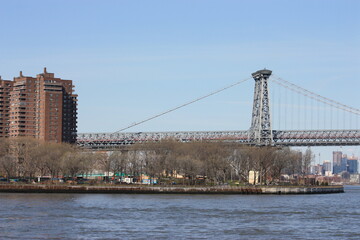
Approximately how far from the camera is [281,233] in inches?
2163

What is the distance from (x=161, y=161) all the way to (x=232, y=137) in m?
48.5

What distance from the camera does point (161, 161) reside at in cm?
12800

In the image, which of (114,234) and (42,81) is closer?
(114,234)

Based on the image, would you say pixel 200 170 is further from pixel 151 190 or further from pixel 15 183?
pixel 15 183

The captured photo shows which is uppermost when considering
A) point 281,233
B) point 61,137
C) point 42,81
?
point 42,81

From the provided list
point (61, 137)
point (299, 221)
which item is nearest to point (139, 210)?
point (299, 221)

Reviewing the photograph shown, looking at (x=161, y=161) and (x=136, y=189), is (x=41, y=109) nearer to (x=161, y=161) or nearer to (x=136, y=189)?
(x=161, y=161)

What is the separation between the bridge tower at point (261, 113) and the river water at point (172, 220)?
7228 centimetres

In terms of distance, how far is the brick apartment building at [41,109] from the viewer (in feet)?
586

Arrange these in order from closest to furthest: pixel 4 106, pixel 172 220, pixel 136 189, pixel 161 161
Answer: pixel 172 220
pixel 136 189
pixel 161 161
pixel 4 106

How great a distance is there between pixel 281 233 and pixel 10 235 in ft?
65.8

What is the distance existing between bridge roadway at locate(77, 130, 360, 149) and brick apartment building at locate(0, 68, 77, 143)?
36.1 ft

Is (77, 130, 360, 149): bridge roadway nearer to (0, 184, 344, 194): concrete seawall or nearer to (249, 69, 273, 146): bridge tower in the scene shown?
(249, 69, 273, 146): bridge tower

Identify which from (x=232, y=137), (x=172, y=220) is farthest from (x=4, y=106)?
(x=172, y=220)
